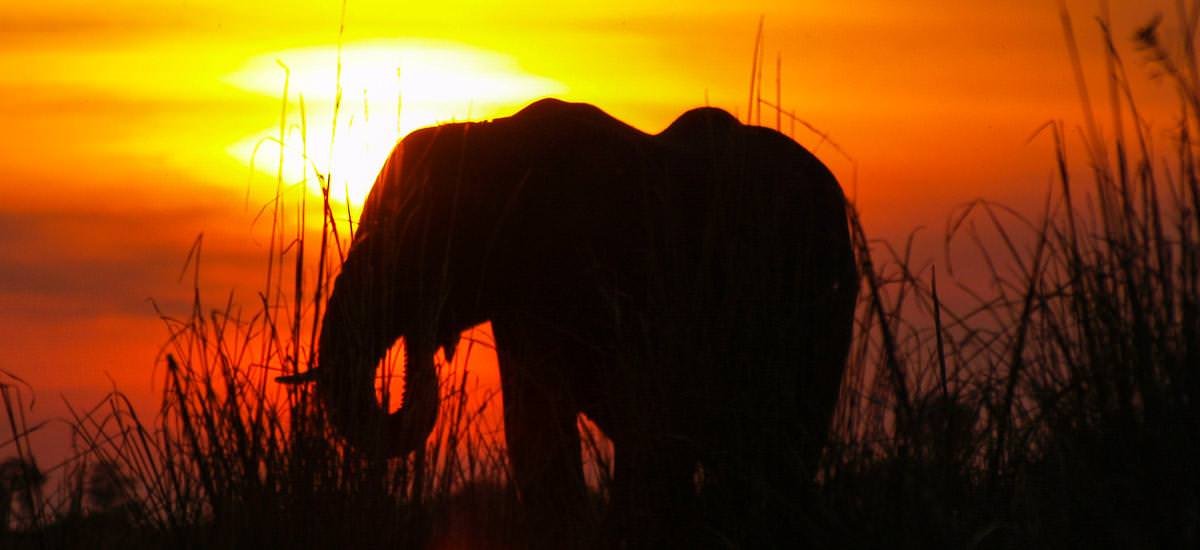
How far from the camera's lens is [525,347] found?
5.93m

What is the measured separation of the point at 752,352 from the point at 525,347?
170 centimetres

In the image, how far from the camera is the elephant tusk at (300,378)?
4.34 metres

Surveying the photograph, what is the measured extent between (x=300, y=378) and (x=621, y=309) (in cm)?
143

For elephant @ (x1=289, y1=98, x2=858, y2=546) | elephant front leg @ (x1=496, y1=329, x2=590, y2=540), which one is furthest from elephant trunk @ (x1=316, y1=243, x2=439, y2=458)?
elephant front leg @ (x1=496, y1=329, x2=590, y2=540)

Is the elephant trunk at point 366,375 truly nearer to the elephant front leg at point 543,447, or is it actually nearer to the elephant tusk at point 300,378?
the elephant tusk at point 300,378

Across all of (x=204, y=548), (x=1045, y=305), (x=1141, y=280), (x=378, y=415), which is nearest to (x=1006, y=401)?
(x=1045, y=305)

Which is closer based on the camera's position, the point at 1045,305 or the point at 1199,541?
the point at 1199,541

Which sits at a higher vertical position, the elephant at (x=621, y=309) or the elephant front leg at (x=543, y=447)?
the elephant at (x=621, y=309)

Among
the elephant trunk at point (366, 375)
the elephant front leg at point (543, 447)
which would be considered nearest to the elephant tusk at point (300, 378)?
the elephant trunk at point (366, 375)

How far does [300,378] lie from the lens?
4352mm

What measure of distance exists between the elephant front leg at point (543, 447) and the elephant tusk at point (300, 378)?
88 centimetres

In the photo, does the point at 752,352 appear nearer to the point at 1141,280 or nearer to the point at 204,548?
the point at 1141,280

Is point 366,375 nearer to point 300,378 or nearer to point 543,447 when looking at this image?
point 300,378

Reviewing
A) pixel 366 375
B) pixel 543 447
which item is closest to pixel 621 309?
pixel 543 447
